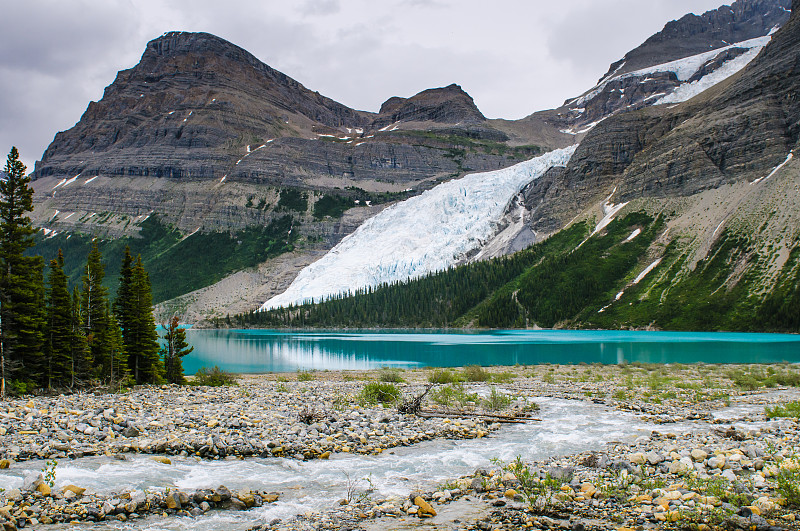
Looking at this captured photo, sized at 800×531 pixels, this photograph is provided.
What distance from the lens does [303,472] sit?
38.3ft

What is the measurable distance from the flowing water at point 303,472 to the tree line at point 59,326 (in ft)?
44.7

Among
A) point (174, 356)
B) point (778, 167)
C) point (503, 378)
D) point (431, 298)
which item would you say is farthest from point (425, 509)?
point (431, 298)

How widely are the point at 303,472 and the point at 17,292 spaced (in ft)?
58.1

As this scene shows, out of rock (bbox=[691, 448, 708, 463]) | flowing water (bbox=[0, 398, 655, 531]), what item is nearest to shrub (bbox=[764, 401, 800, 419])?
flowing water (bbox=[0, 398, 655, 531])

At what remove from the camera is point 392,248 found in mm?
192000

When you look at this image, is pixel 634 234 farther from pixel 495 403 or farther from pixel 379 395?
pixel 379 395

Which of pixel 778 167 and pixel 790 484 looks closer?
pixel 790 484

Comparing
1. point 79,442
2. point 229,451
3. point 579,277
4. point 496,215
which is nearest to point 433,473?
point 229,451

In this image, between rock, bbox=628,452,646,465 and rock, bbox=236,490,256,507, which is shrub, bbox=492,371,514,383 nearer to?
rock, bbox=628,452,646,465

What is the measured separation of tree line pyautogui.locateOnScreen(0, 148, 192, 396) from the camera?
72.4 ft

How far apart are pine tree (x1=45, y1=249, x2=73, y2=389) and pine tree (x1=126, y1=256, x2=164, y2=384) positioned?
410cm

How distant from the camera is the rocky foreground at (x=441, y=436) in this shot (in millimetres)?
7938

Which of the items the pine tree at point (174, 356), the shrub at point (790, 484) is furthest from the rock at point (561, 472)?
the pine tree at point (174, 356)

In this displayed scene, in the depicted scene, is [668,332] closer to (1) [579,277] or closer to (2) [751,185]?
(1) [579,277]
